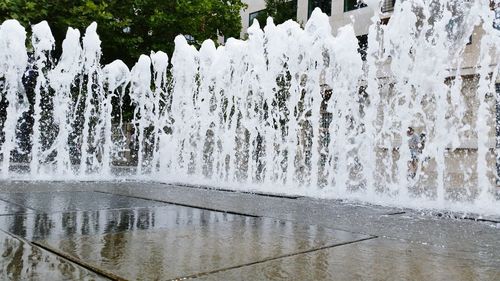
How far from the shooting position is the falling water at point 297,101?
6.68m

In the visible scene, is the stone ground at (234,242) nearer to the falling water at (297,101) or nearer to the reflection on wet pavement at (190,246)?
Answer: the reflection on wet pavement at (190,246)

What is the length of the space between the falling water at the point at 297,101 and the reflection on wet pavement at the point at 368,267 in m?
2.65

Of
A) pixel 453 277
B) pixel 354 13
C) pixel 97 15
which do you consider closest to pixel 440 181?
pixel 453 277

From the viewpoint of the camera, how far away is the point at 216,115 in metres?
11.6

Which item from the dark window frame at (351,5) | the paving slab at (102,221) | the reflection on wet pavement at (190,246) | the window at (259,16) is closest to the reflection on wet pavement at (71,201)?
the paving slab at (102,221)

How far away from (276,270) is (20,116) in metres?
14.1

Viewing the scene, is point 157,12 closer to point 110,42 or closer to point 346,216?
point 110,42

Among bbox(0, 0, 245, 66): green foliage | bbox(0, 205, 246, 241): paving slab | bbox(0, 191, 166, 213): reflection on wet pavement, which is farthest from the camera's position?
bbox(0, 0, 245, 66): green foliage

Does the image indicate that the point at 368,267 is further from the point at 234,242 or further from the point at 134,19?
the point at 134,19

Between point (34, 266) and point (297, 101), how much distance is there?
960cm

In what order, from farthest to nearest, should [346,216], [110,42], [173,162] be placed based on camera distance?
[110,42]
[173,162]
[346,216]

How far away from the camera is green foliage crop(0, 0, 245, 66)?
46.6ft

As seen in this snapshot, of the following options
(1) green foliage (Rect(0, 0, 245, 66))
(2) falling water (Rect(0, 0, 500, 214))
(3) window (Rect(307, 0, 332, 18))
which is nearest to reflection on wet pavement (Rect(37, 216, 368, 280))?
(2) falling water (Rect(0, 0, 500, 214))

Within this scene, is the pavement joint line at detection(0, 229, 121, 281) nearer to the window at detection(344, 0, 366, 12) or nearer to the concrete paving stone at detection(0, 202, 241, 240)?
the concrete paving stone at detection(0, 202, 241, 240)
